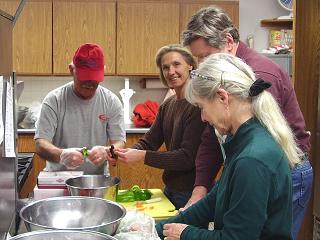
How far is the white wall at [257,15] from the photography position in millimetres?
5203

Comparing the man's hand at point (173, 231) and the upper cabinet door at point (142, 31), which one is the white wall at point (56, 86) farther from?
the man's hand at point (173, 231)

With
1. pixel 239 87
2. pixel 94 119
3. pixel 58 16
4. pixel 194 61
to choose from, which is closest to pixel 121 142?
pixel 94 119

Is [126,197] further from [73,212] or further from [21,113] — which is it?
[21,113]

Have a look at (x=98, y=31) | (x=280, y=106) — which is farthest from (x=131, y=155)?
(x=98, y=31)

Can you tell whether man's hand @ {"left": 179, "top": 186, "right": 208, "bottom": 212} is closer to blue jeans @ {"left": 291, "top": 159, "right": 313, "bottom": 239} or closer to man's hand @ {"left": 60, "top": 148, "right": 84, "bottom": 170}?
blue jeans @ {"left": 291, "top": 159, "right": 313, "bottom": 239}

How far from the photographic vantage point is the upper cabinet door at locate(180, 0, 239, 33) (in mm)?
4770

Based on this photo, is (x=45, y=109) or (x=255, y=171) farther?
(x=45, y=109)

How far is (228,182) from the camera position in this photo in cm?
148

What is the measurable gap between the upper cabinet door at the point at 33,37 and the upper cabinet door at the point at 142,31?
2.28ft

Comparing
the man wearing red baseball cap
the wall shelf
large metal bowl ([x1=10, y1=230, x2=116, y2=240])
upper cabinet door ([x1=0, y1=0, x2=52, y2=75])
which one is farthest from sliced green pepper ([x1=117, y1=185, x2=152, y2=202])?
the wall shelf

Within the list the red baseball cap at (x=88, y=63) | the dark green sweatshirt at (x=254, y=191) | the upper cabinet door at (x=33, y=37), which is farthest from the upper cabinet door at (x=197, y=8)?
the dark green sweatshirt at (x=254, y=191)

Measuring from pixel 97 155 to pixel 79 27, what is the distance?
2383 mm

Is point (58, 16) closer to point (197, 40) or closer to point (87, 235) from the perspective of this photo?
point (197, 40)

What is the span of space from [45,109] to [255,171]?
180 centimetres
